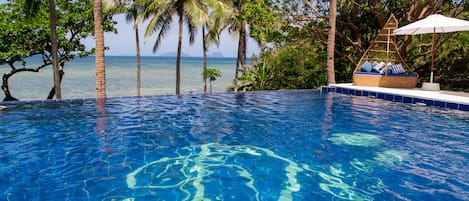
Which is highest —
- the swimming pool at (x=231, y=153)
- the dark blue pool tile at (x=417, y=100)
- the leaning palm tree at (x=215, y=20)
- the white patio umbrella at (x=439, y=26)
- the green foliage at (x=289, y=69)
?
the leaning palm tree at (x=215, y=20)

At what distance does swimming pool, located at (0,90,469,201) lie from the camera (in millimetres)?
3787

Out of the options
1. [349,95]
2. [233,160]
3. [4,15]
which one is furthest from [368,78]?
[4,15]

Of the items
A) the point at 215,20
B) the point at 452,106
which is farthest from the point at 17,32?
the point at 452,106

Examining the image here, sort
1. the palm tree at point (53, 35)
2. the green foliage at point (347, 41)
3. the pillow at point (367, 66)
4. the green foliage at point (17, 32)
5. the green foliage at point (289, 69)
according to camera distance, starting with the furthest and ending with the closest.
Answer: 1. the green foliage at point (289, 69)
2. the green foliage at point (17, 32)
3. the green foliage at point (347, 41)
4. the palm tree at point (53, 35)
5. the pillow at point (367, 66)

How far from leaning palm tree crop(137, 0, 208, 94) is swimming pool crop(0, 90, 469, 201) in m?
9.63

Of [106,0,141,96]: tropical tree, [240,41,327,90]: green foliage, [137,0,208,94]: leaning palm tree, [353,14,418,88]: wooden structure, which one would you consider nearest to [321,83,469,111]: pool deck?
[353,14,418,88]: wooden structure

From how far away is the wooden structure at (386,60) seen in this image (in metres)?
12.2

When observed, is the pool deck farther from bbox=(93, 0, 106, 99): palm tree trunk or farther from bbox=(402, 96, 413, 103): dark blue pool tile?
bbox=(93, 0, 106, 99): palm tree trunk

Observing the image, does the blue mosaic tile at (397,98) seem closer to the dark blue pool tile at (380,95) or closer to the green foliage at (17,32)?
the dark blue pool tile at (380,95)

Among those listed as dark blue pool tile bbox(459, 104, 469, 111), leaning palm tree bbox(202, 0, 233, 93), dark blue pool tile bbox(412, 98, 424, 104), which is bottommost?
dark blue pool tile bbox(459, 104, 469, 111)

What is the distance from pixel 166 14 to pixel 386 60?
37.4ft

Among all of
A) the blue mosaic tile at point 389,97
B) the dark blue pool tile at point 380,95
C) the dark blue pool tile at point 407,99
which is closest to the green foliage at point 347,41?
the dark blue pool tile at point 380,95

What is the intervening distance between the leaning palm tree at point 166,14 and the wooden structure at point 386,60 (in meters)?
8.16

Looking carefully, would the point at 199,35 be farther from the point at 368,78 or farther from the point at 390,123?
the point at 390,123
